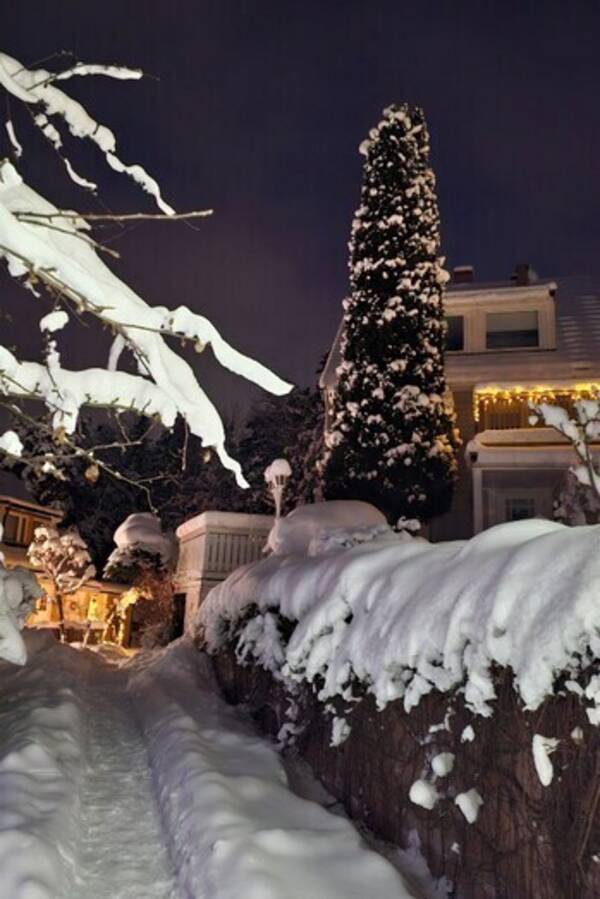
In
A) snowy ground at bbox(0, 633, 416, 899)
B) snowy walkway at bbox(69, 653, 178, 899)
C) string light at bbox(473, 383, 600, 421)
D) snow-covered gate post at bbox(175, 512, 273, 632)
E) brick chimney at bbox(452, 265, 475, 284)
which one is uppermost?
brick chimney at bbox(452, 265, 475, 284)

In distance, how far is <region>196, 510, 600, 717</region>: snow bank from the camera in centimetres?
350

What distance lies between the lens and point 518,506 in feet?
68.0

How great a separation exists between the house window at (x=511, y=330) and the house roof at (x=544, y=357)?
2.22 ft

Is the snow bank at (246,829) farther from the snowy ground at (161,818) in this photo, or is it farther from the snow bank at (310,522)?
the snow bank at (310,522)

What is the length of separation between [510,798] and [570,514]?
13544mm

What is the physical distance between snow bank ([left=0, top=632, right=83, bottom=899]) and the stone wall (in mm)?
2147

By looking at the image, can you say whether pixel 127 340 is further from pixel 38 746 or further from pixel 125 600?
pixel 125 600

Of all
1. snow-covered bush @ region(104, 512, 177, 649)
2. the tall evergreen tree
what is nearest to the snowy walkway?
the tall evergreen tree

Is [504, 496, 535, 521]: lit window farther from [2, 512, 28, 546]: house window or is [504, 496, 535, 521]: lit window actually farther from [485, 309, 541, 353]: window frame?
[2, 512, 28, 546]: house window

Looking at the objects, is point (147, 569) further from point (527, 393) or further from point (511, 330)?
point (511, 330)

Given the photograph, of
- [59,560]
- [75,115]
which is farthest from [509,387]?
[75,115]

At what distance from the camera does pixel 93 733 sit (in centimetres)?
823

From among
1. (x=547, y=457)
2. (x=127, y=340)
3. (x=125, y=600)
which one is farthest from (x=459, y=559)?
(x=125, y=600)

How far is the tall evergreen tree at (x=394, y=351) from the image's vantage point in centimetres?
1811
